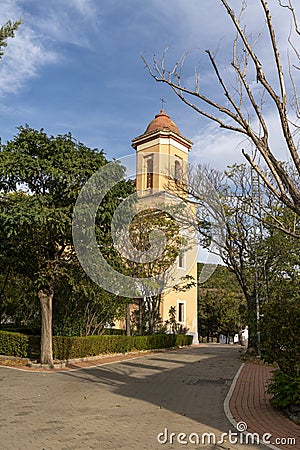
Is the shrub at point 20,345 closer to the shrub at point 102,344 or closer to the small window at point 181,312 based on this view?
the shrub at point 102,344

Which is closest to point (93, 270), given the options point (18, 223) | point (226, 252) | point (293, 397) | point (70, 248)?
point (70, 248)

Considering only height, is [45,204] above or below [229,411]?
above

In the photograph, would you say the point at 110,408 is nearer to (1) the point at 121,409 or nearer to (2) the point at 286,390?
(1) the point at 121,409

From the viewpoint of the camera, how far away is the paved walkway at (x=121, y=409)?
208 inches

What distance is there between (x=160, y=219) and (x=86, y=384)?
34.4 ft

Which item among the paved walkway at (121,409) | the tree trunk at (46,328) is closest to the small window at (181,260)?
the paved walkway at (121,409)

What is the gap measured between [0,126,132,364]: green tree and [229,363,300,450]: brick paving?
17.3 feet

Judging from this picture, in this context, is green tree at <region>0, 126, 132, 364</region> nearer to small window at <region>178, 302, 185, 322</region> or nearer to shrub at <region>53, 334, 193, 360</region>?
shrub at <region>53, 334, 193, 360</region>

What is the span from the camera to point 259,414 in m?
6.69

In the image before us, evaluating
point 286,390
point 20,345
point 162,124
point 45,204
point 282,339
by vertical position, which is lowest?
point 286,390

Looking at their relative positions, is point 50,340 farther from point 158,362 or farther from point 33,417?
point 33,417

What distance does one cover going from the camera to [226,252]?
1722 cm

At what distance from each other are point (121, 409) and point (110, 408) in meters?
0.19

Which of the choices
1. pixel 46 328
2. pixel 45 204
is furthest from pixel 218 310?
pixel 45 204
